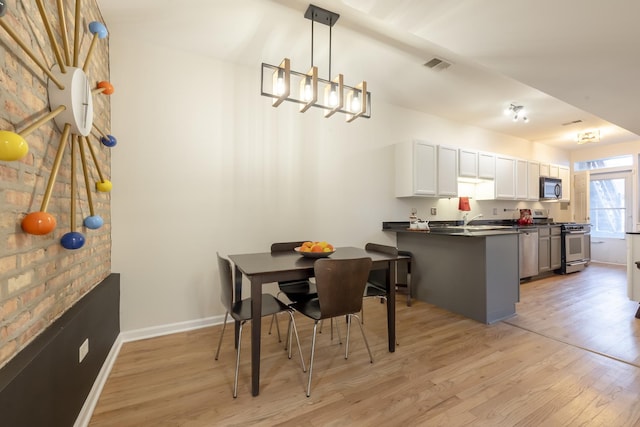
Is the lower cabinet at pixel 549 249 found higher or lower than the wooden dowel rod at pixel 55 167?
lower

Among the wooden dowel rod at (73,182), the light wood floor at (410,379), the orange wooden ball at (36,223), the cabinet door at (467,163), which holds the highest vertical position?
the cabinet door at (467,163)

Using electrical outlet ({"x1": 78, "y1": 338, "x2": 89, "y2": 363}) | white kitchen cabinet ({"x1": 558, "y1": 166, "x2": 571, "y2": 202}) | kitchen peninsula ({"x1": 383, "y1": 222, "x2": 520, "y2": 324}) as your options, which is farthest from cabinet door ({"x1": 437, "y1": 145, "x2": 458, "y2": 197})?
electrical outlet ({"x1": 78, "y1": 338, "x2": 89, "y2": 363})

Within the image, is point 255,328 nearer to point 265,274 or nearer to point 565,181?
point 265,274

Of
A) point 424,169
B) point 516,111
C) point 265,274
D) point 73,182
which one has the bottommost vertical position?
point 265,274

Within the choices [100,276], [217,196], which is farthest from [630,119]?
[100,276]

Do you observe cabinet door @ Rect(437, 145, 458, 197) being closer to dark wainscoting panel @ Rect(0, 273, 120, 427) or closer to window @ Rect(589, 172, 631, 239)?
dark wainscoting panel @ Rect(0, 273, 120, 427)

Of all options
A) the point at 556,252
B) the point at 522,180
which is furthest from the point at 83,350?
the point at 556,252

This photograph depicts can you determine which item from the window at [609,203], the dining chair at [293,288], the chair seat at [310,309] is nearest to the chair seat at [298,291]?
the dining chair at [293,288]

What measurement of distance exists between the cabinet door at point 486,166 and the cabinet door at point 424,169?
3.57 ft

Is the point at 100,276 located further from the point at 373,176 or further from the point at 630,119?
the point at 630,119

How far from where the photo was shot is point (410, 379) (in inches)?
76.5

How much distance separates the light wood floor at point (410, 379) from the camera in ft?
5.24

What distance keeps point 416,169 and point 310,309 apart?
8.80ft

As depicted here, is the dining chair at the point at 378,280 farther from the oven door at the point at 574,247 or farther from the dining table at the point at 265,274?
the oven door at the point at 574,247
